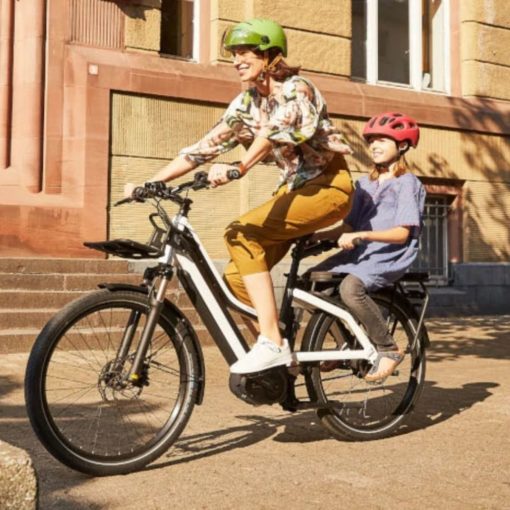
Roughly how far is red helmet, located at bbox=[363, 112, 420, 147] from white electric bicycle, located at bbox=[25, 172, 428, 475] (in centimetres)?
79

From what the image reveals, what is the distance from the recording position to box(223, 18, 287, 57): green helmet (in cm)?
473

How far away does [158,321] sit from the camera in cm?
453

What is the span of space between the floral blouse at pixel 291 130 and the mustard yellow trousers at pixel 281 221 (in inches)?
3.6

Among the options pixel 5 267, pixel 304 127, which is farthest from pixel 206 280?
pixel 5 267

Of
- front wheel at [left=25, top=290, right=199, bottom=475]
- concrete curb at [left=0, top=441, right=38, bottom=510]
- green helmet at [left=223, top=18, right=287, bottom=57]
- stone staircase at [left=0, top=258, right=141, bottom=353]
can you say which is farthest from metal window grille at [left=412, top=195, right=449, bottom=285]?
concrete curb at [left=0, top=441, right=38, bottom=510]

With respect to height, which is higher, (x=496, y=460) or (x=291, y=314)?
(x=291, y=314)

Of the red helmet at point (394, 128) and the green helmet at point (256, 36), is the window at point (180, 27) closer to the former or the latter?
the red helmet at point (394, 128)

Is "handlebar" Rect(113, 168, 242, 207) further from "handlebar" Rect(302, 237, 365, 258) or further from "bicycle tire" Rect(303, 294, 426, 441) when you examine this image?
"bicycle tire" Rect(303, 294, 426, 441)

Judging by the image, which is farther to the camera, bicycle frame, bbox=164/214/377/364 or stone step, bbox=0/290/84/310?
stone step, bbox=0/290/84/310

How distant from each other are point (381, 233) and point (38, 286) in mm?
5855

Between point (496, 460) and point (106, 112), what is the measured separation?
8017 millimetres

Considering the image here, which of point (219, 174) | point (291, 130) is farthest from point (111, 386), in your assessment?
point (291, 130)

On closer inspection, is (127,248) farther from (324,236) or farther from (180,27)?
(180,27)

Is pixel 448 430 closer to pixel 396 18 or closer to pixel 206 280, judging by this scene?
pixel 206 280
